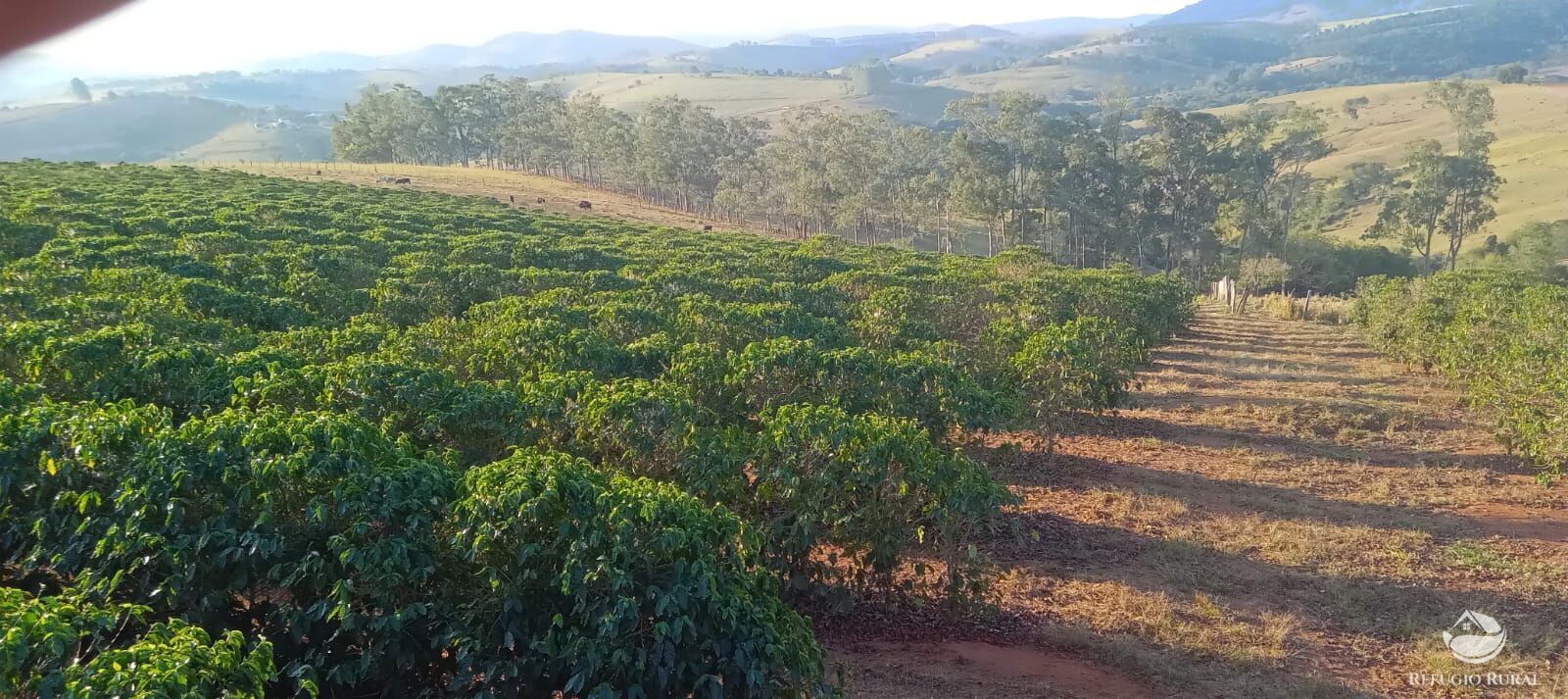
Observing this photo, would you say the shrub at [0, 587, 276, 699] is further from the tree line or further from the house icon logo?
the tree line

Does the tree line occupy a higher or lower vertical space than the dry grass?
higher

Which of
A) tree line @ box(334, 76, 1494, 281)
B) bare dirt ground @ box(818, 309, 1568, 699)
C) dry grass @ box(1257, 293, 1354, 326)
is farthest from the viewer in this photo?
tree line @ box(334, 76, 1494, 281)

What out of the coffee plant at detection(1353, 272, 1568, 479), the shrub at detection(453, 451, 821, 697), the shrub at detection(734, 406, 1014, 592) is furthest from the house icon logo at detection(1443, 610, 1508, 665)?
the shrub at detection(453, 451, 821, 697)

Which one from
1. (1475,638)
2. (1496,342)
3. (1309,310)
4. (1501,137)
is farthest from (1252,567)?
(1501,137)

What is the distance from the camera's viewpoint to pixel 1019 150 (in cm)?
6153

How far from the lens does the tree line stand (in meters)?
57.2

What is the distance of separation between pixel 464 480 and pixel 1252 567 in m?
10.00

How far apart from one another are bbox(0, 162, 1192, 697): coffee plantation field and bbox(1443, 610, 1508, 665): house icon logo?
5.13 m

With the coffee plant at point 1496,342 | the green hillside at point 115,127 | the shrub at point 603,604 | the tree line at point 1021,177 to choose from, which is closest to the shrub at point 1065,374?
the coffee plant at point 1496,342

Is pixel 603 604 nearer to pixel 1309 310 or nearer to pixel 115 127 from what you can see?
pixel 1309 310

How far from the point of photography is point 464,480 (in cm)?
586

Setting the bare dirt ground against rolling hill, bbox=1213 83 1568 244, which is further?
rolling hill, bbox=1213 83 1568 244

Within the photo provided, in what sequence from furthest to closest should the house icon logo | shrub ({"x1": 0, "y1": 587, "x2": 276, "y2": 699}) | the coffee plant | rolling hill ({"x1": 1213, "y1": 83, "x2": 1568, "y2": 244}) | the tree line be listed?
rolling hill ({"x1": 1213, "y1": 83, "x2": 1568, "y2": 244}) → the tree line → the coffee plant → the house icon logo → shrub ({"x1": 0, "y1": 587, "x2": 276, "y2": 699})

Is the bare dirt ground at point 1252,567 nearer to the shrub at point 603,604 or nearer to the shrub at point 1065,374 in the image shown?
the shrub at point 1065,374
